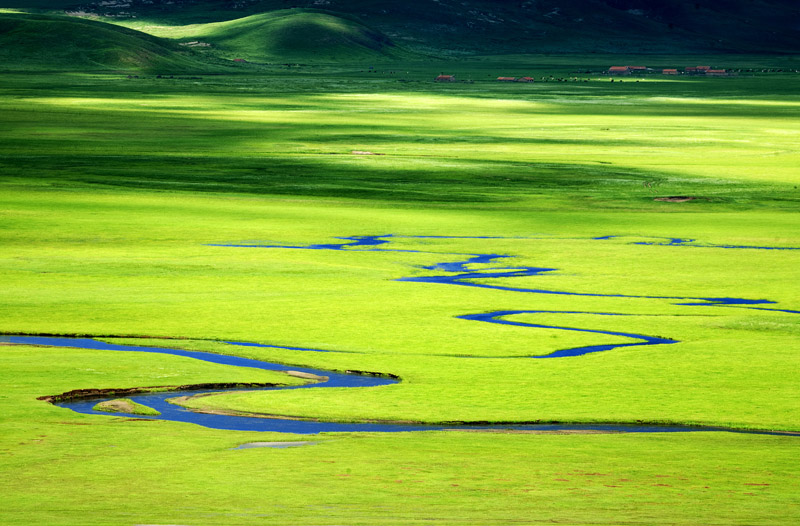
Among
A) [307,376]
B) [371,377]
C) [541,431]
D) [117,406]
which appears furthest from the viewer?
[371,377]

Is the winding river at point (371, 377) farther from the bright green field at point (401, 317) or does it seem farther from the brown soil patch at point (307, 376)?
the bright green field at point (401, 317)

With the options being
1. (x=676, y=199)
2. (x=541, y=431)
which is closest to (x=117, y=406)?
(x=541, y=431)

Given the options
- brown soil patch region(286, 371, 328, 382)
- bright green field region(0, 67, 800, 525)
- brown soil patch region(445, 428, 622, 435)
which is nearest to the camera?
bright green field region(0, 67, 800, 525)

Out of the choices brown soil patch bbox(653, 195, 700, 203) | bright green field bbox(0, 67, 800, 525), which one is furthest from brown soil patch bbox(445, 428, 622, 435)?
brown soil patch bbox(653, 195, 700, 203)

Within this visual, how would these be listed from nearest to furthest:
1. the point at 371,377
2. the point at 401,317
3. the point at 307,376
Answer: the point at 307,376, the point at 371,377, the point at 401,317

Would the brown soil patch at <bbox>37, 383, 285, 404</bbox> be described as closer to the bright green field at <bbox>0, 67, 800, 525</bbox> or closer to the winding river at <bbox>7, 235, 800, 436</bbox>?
the winding river at <bbox>7, 235, 800, 436</bbox>

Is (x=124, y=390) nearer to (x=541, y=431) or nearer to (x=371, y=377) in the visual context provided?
(x=371, y=377)

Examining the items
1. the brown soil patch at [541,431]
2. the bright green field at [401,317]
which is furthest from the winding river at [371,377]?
the bright green field at [401,317]

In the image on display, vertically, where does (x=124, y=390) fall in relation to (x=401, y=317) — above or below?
above
